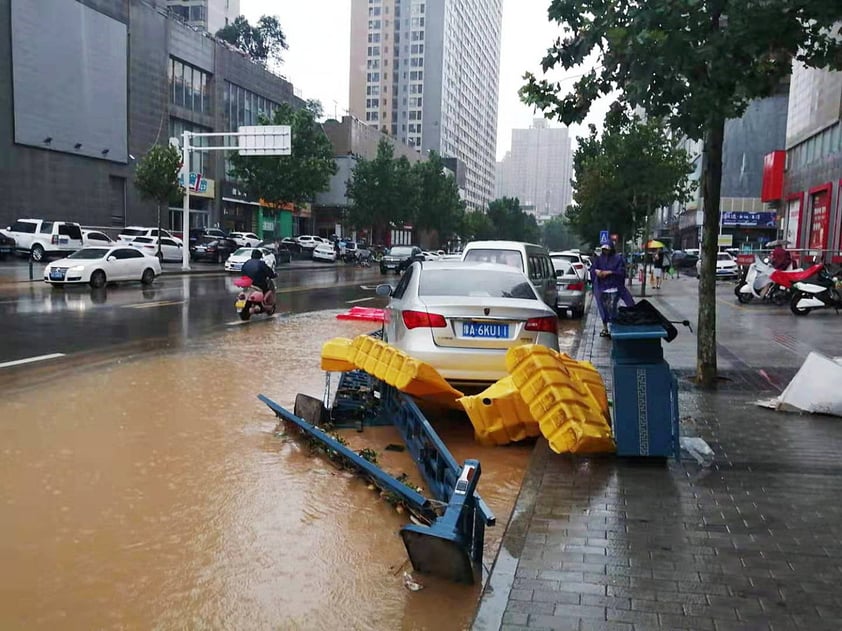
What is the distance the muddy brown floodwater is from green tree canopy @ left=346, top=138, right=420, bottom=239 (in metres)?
61.4

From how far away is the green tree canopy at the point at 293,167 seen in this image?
45.8 metres

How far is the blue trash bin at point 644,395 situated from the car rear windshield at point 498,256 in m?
7.67

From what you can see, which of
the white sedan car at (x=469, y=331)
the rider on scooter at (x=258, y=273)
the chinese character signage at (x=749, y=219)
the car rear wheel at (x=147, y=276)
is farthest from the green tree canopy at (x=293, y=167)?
the white sedan car at (x=469, y=331)

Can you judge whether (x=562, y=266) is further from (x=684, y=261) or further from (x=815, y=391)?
(x=684, y=261)

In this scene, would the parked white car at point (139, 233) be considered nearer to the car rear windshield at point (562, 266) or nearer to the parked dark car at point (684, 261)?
the car rear windshield at point (562, 266)

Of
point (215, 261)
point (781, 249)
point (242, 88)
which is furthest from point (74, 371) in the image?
point (242, 88)

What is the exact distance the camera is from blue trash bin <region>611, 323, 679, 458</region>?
550 cm

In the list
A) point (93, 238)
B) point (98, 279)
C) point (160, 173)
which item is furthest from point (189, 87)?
point (98, 279)

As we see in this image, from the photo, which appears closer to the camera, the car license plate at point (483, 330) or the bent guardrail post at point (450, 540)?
the bent guardrail post at point (450, 540)

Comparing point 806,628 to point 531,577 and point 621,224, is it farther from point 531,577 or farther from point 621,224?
point 621,224

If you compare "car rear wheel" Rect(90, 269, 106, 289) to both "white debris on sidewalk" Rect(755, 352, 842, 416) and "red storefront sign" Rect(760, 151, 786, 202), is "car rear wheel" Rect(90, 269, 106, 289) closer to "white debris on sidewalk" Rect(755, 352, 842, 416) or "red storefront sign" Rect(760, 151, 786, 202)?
"white debris on sidewalk" Rect(755, 352, 842, 416)

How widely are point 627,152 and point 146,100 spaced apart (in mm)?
30159

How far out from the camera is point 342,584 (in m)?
3.82

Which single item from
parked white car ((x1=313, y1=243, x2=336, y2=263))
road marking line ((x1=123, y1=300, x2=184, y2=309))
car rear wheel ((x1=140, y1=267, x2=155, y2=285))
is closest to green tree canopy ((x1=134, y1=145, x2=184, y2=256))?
car rear wheel ((x1=140, y1=267, x2=155, y2=285))
